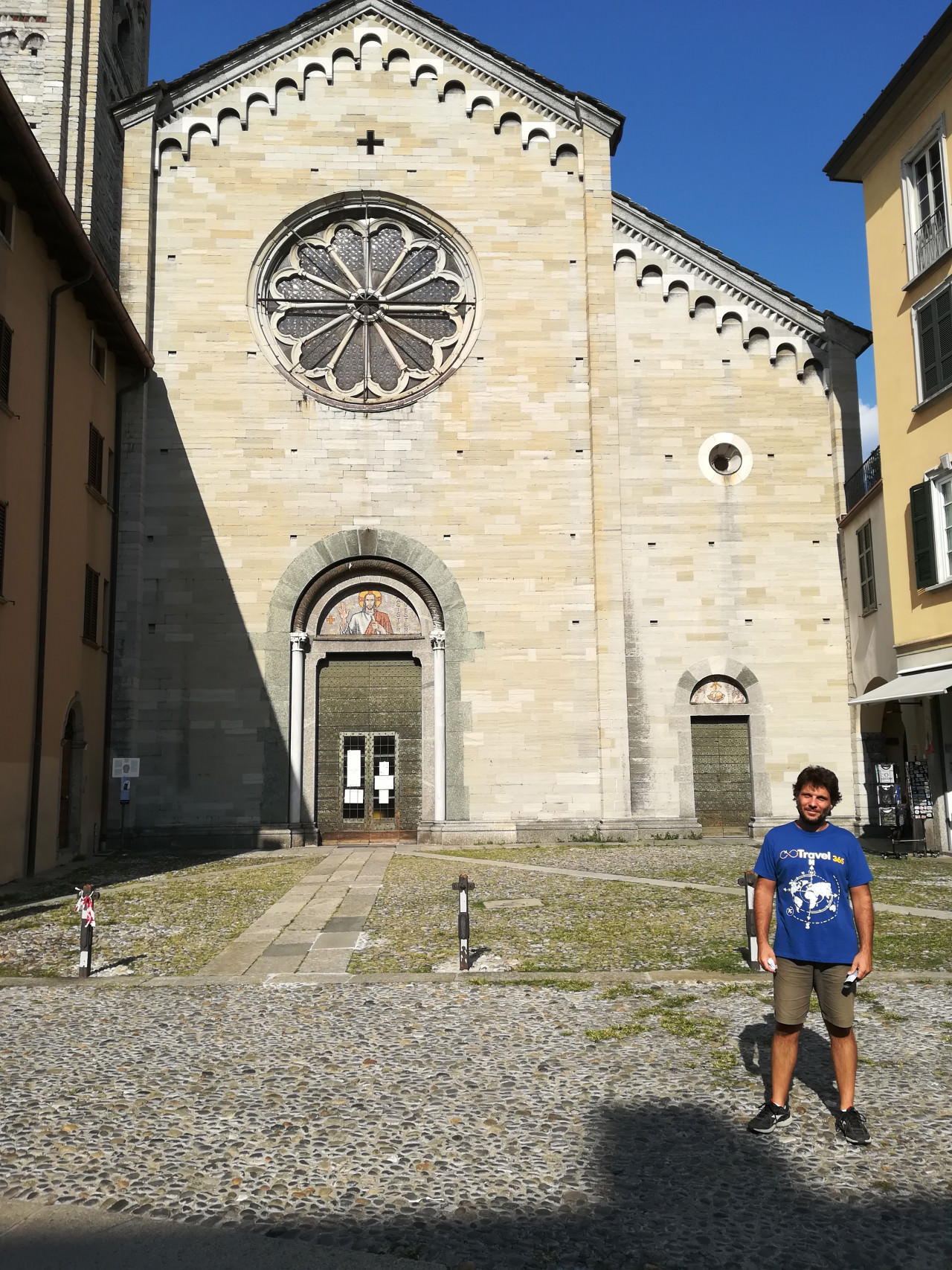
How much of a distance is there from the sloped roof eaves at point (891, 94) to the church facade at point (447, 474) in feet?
11.3

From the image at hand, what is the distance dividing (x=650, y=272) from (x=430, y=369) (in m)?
5.69

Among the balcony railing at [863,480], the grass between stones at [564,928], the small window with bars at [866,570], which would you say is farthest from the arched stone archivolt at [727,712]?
the grass between stones at [564,928]

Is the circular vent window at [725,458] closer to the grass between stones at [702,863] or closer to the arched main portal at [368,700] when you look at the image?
the arched main portal at [368,700]

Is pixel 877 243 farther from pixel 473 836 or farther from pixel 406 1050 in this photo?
pixel 406 1050

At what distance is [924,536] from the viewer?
1756cm

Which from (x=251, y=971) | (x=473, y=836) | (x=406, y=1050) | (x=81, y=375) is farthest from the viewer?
(x=473, y=836)

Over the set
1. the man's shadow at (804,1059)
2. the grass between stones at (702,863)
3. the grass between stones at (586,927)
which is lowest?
the man's shadow at (804,1059)

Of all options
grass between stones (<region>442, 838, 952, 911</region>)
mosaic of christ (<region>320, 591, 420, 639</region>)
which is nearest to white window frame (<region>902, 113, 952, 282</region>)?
grass between stones (<region>442, 838, 952, 911</region>)

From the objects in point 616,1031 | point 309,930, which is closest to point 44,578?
point 309,930

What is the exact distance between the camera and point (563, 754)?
21.7 meters

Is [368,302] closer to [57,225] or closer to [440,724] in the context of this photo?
[57,225]

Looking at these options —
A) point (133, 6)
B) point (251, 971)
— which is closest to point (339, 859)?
point (251, 971)

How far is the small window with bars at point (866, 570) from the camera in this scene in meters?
20.6

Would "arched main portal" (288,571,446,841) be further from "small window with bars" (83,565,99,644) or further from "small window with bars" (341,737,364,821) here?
"small window with bars" (83,565,99,644)
